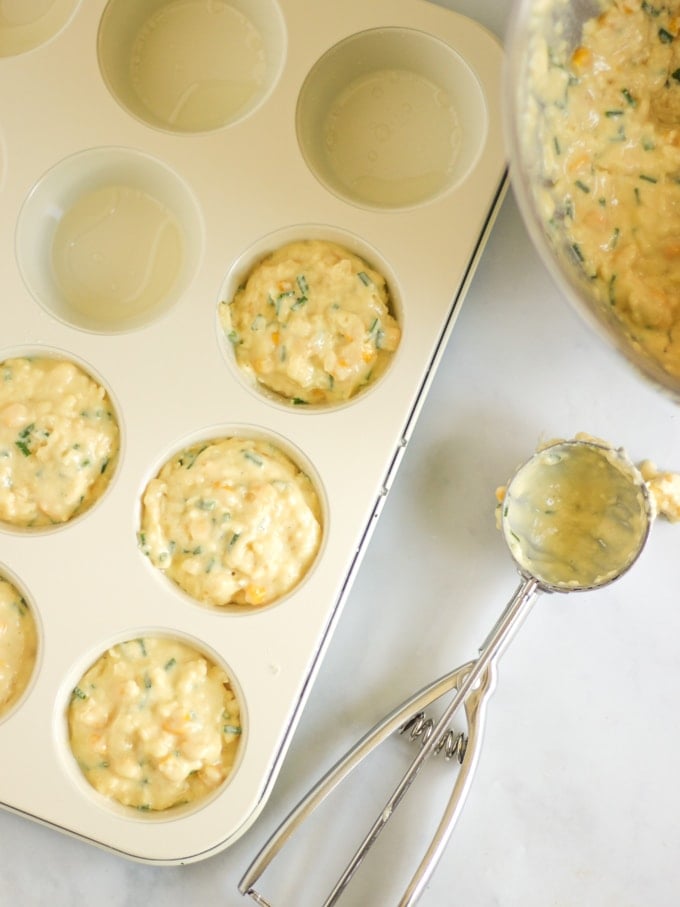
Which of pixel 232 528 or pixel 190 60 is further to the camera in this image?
pixel 190 60

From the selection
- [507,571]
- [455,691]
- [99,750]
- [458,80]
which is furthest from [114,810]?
[458,80]

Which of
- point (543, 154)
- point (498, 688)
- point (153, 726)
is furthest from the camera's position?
point (498, 688)

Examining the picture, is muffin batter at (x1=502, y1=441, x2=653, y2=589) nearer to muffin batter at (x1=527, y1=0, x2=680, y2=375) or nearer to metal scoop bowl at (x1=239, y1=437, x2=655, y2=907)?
metal scoop bowl at (x1=239, y1=437, x2=655, y2=907)

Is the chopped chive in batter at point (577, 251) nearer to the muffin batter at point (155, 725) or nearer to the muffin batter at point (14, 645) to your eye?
the muffin batter at point (155, 725)

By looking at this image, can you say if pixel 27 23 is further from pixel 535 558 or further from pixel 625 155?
pixel 535 558

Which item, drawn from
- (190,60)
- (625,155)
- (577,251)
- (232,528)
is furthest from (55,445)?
(625,155)

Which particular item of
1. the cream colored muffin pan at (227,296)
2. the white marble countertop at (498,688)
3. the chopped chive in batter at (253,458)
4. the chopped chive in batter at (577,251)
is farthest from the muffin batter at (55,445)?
the chopped chive in batter at (577,251)
